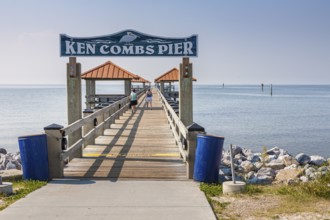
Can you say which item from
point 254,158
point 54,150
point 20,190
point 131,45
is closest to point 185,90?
point 131,45

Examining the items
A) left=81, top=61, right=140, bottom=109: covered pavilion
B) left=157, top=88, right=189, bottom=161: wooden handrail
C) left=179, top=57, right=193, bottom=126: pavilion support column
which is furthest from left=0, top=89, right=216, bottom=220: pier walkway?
left=81, top=61, right=140, bottom=109: covered pavilion

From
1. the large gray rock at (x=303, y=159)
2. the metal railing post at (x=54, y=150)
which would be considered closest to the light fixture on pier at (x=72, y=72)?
the metal railing post at (x=54, y=150)

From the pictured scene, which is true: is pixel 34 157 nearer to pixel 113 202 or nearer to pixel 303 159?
pixel 113 202

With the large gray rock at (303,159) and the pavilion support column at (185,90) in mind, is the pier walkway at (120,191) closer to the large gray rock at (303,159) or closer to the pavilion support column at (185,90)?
the pavilion support column at (185,90)

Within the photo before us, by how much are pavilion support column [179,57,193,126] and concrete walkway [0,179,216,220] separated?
134 inches

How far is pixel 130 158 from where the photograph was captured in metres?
11.5

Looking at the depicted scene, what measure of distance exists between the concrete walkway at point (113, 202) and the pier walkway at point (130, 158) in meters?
0.74

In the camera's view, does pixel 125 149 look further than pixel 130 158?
Yes

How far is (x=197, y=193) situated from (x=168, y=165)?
2745mm

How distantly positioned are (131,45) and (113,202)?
5418 mm

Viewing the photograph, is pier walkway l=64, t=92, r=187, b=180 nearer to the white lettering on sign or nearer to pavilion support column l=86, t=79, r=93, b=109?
the white lettering on sign

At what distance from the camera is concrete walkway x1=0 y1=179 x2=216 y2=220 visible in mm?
6598

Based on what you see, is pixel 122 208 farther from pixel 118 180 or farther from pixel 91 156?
pixel 91 156

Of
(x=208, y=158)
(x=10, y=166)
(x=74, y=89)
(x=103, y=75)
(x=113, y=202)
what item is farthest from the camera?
(x=103, y=75)
